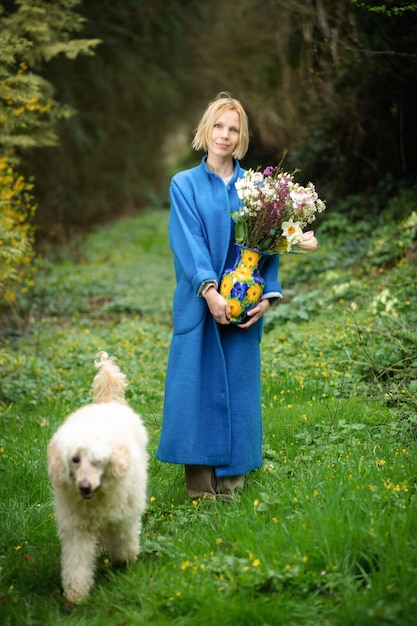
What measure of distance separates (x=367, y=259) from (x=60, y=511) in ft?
21.8

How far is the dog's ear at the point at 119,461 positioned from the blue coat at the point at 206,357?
85 cm

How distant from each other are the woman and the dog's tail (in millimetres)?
391

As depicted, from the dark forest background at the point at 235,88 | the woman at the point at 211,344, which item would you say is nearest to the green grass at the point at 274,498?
the woman at the point at 211,344

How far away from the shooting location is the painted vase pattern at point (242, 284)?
3.84 m

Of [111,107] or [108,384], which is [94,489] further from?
[111,107]

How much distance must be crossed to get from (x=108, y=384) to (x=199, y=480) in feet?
3.05

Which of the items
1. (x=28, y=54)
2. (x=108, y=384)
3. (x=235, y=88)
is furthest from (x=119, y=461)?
(x=235, y=88)

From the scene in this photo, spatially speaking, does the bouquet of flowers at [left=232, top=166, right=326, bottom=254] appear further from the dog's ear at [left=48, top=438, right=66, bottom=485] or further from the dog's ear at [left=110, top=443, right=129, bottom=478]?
the dog's ear at [left=48, top=438, right=66, bottom=485]

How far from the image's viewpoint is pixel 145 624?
2883 millimetres

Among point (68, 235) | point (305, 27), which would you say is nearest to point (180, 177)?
point (305, 27)

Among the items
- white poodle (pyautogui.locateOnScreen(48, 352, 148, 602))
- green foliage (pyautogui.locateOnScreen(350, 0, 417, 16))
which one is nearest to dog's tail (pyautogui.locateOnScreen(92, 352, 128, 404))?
white poodle (pyautogui.locateOnScreen(48, 352, 148, 602))

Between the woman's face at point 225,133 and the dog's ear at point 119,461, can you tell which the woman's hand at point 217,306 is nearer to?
the woman's face at point 225,133

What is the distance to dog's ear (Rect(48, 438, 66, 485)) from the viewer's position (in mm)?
3114

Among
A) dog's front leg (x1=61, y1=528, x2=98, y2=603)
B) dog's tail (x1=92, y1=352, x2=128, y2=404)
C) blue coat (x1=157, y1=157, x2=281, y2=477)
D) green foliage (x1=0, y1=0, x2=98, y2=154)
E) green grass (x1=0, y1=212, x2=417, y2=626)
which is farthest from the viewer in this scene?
green foliage (x1=0, y1=0, x2=98, y2=154)
